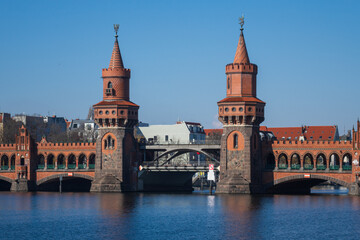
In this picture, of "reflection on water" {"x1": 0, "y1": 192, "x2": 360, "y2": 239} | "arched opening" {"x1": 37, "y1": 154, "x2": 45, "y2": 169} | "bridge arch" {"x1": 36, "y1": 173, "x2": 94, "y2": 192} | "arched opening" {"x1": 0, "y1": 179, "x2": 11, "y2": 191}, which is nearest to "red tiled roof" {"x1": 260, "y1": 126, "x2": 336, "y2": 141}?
"arched opening" {"x1": 37, "y1": 154, "x2": 45, "y2": 169}

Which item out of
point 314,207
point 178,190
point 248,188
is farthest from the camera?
point 178,190

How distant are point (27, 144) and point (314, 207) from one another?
5786cm

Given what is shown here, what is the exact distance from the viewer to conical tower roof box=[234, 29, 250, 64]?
414 feet

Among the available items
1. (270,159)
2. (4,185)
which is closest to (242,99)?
(270,159)

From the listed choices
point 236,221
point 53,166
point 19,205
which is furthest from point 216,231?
point 53,166

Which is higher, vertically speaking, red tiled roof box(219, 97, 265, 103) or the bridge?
red tiled roof box(219, 97, 265, 103)

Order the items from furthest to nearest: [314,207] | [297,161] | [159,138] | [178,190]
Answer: [159,138]
[297,161]
[178,190]
[314,207]

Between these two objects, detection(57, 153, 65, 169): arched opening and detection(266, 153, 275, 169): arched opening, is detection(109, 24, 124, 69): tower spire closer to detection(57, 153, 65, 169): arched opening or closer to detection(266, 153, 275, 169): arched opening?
detection(57, 153, 65, 169): arched opening

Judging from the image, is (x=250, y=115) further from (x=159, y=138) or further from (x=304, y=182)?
(x=159, y=138)

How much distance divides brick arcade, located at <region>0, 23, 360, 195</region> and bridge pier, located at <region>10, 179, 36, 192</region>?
0.17 meters

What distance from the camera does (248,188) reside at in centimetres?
12238

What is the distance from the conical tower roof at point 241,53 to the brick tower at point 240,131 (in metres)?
0.17

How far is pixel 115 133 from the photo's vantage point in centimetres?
13162

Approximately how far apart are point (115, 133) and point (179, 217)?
40.2 meters
